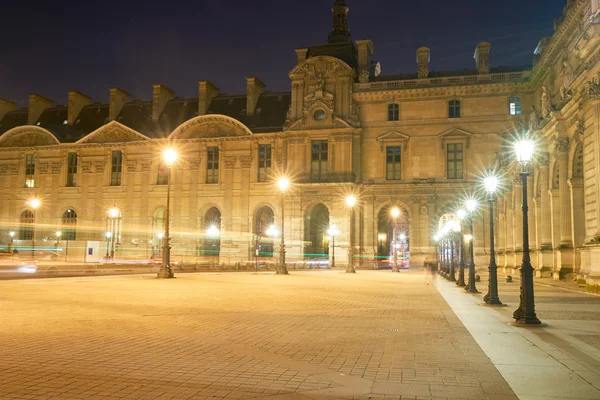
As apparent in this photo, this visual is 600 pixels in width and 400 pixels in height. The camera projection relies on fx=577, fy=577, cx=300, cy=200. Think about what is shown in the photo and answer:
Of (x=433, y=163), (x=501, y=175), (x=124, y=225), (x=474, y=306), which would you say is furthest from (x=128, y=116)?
(x=474, y=306)

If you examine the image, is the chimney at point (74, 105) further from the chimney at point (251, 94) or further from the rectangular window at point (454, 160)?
the rectangular window at point (454, 160)

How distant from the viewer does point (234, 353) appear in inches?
309

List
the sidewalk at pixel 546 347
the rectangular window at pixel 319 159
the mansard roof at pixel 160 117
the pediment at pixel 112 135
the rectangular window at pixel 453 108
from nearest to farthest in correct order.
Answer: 1. the sidewalk at pixel 546 347
2. the rectangular window at pixel 453 108
3. the rectangular window at pixel 319 159
4. the mansard roof at pixel 160 117
5. the pediment at pixel 112 135

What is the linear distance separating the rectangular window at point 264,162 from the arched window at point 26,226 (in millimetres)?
26688

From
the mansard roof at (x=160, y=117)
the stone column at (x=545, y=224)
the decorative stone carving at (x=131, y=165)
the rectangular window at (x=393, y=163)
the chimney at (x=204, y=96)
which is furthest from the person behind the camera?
the decorative stone carving at (x=131, y=165)

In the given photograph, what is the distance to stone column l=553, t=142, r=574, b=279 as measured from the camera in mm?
26062

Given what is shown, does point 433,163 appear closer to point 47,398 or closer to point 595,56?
point 595,56

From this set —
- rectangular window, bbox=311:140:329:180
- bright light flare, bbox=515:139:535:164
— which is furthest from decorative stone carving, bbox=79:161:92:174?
bright light flare, bbox=515:139:535:164

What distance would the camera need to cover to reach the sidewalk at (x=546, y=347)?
6207 millimetres

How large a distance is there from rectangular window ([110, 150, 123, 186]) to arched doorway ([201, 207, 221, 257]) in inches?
427

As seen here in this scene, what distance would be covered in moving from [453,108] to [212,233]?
2634cm

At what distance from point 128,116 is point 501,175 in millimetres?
41482

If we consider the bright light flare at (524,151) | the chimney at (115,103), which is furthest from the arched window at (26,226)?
the bright light flare at (524,151)

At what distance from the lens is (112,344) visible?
8328 mm
